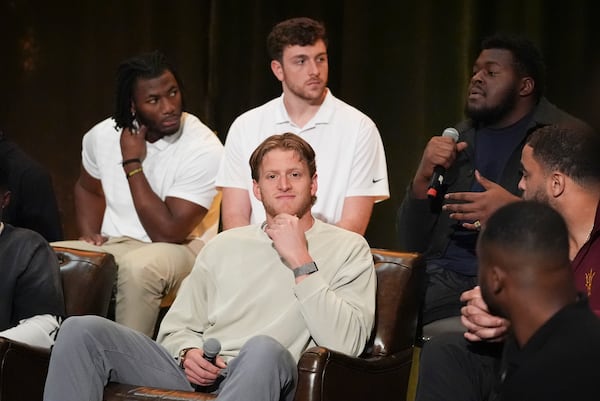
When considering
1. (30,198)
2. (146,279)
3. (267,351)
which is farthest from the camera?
(30,198)

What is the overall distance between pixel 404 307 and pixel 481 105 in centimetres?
91

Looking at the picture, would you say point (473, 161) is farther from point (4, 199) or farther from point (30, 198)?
point (30, 198)

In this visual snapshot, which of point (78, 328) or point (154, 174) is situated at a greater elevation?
point (154, 174)

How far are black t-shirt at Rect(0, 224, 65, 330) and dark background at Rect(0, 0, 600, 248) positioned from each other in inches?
75.1

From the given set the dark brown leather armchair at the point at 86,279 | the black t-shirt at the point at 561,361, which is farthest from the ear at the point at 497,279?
the dark brown leather armchair at the point at 86,279

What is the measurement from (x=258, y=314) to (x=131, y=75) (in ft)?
5.50

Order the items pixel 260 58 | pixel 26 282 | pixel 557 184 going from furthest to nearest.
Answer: pixel 260 58 → pixel 26 282 → pixel 557 184

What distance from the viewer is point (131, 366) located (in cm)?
337

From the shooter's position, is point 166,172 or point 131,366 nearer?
point 131,366

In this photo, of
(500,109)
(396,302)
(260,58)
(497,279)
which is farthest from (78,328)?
(260,58)

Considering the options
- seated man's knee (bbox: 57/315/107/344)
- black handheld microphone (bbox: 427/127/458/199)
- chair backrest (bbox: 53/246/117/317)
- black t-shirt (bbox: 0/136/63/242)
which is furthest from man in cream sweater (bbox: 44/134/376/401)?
black t-shirt (bbox: 0/136/63/242)

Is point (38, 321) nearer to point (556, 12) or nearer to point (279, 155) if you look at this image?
point (279, 155)

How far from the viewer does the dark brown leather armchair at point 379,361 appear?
3129 millimetres

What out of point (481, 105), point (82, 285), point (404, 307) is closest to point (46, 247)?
point (82, 285)
